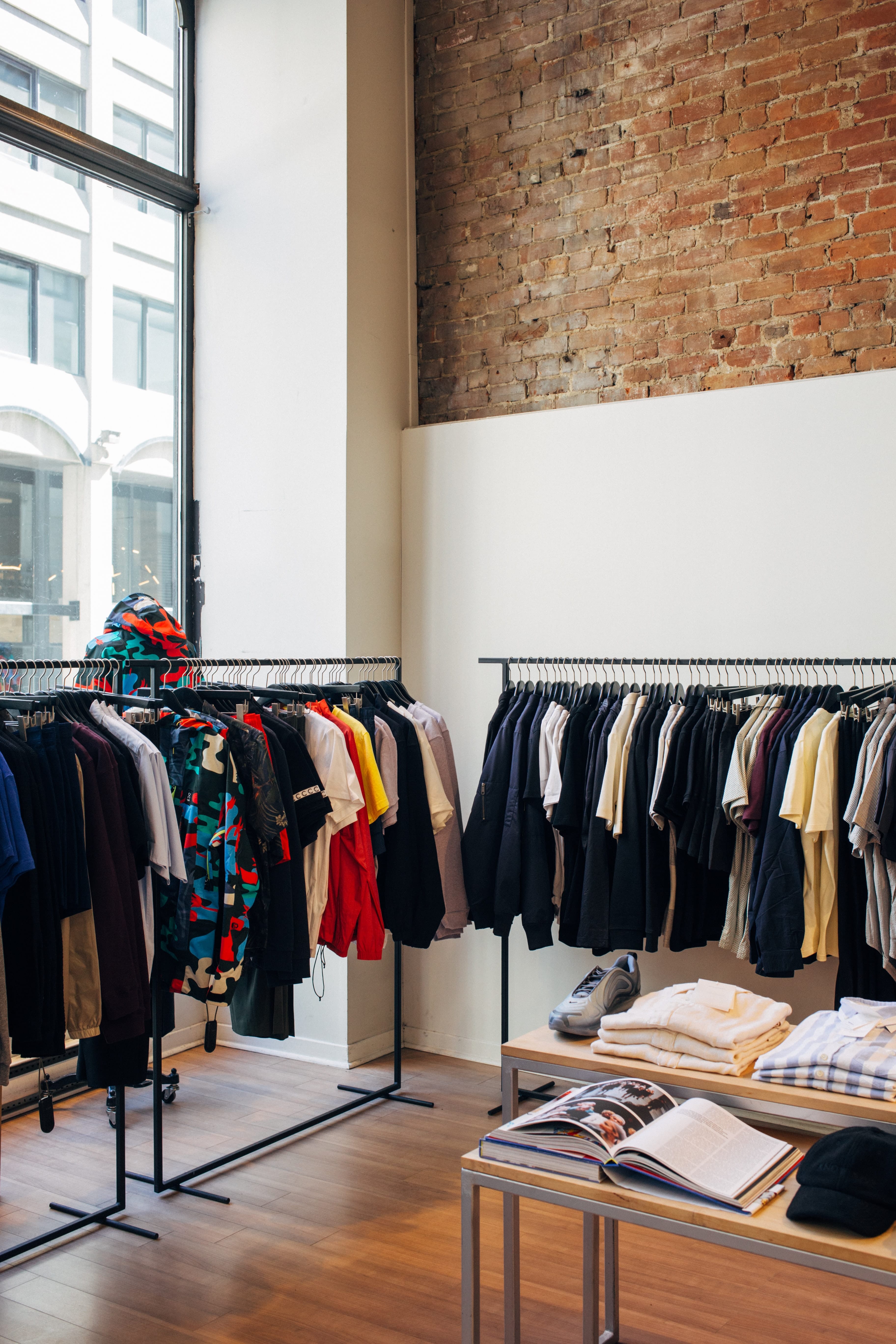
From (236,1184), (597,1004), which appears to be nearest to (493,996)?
(236,1184)

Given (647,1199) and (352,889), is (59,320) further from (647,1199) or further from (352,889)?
(647,1199)

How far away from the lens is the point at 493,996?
4.50 metres

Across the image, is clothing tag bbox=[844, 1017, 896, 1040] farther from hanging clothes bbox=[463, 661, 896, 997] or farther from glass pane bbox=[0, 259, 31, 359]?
glass pane bbox=[0, 259, 31, 359]

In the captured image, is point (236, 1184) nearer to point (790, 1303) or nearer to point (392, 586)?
point (790, 1303)

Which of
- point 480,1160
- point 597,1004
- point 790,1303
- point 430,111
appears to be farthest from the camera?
point 430,111

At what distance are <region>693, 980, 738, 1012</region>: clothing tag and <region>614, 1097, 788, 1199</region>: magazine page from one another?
0.99 feet

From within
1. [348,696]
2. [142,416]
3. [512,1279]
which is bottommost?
[512,1279]

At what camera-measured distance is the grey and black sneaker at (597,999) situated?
2273 mm

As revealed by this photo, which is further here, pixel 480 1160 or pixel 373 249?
pixel 373 249

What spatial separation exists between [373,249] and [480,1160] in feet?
12.7

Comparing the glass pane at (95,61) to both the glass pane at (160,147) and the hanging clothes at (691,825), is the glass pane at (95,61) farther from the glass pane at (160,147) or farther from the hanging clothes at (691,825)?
the hanging clothes at (691,825)

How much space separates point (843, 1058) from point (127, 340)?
3956 mm

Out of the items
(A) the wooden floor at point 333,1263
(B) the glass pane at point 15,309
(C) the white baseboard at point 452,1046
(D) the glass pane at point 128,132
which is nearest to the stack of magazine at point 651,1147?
(A) the wooden floor at point 333,1263

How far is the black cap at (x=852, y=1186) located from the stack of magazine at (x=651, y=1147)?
0.07 m
